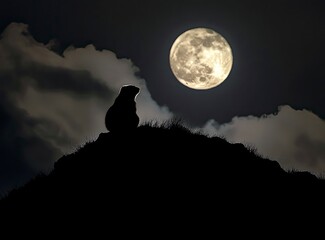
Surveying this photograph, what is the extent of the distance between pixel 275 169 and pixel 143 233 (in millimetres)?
6024

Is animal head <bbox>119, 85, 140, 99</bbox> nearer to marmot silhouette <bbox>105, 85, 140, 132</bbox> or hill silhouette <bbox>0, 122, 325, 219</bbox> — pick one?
marmot silhouette <bbox>105, 85, 140, 132</bbox>

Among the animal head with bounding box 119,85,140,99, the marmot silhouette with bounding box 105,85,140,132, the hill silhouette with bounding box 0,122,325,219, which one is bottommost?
the hill silhouette with bounding box 0,122,325,219

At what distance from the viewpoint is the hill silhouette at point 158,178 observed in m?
12.3

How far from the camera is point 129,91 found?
16.0 m

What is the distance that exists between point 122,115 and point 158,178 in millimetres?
3371

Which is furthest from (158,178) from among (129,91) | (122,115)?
(129,91)

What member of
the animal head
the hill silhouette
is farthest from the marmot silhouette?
the hill silhouette

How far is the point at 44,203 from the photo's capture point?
45.5ft

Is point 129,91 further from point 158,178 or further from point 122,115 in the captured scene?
point 158,178

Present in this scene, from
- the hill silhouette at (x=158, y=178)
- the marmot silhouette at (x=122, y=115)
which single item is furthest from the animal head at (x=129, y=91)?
the hill silhouette at (x=158, y=178)

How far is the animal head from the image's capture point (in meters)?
15.9

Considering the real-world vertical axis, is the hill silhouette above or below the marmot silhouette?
below

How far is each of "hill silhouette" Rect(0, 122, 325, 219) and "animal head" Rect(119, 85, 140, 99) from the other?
4.59 feet

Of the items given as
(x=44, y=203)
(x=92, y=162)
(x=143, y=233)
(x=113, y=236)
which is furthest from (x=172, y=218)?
(x=44, y=203)
